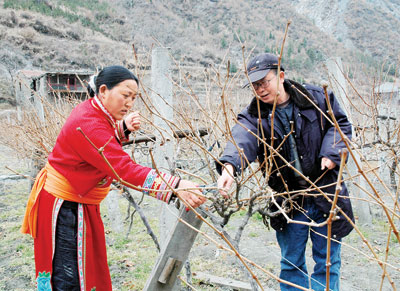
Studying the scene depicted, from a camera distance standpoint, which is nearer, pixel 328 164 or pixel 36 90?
pixel 328 164

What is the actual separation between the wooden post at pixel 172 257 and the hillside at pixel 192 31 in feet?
90.4

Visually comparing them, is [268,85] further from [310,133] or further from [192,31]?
[192,31]

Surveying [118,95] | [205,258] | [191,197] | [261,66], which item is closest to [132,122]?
[118,95]

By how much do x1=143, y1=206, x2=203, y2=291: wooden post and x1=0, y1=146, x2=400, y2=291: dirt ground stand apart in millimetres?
1933

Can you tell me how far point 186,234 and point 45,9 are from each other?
7345cm

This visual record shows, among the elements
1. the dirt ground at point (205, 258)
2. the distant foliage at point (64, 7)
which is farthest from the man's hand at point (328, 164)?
the distant foliage at point (64, 7)

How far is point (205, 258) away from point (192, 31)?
84.6m

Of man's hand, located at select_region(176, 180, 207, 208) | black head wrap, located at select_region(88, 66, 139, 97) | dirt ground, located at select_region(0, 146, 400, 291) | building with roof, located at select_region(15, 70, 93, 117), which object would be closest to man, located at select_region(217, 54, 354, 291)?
man's hand, located at select_region(176, 180, 207, 208)

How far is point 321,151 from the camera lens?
6.49 feet

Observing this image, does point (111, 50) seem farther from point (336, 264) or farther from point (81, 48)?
point (336, 264)

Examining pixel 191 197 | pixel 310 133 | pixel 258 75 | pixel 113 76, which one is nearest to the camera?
pixel 191 197

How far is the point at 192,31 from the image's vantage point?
274ft

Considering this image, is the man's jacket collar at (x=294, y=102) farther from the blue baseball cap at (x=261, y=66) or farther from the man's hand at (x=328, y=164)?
the man's hand at (x=328, y=164)

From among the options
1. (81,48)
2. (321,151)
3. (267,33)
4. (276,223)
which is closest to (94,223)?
(276,223)
